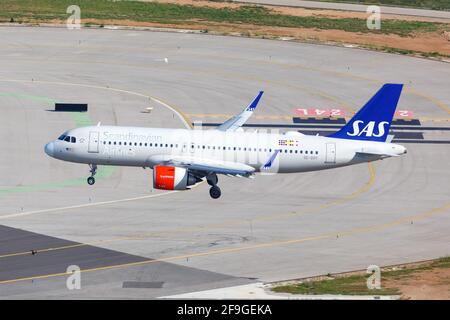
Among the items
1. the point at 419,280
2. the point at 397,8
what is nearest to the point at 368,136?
the point at 419,280

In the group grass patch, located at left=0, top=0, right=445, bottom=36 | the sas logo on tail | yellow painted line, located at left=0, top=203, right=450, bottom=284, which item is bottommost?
yellow painted line, located at left=0, top=203, right=450, bottom=284

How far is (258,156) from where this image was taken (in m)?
99.8

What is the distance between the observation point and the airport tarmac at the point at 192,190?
84.2 m

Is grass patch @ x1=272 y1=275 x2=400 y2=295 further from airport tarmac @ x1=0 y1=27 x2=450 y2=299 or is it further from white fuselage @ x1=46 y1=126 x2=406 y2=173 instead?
white fuselage @ x1=46 y1=126 x2=406 y2=173

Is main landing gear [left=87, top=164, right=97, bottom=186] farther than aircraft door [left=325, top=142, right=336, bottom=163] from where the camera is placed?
Yes

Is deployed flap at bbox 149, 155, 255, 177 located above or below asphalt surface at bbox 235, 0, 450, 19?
below

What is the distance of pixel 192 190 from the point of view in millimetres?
103438

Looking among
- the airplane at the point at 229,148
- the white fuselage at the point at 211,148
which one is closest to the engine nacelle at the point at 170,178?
the airplane at the point at 229,148

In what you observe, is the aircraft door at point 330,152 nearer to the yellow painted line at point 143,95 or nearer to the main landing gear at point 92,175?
the main landing gear at point 92,175

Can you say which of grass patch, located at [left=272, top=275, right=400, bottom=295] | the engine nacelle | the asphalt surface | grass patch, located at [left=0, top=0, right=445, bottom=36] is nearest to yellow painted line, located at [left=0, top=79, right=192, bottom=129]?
the engine nacelle

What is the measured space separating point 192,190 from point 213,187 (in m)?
3.11

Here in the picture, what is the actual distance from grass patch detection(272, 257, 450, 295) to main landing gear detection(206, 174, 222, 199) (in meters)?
21.0

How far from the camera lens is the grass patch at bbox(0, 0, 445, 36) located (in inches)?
6531
